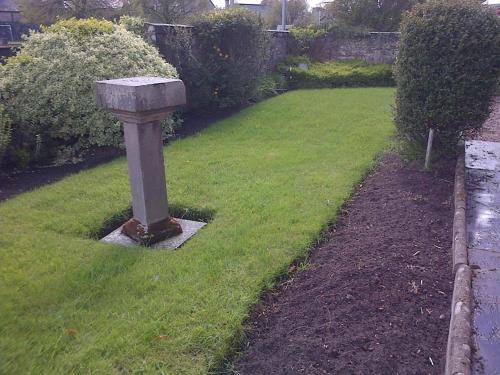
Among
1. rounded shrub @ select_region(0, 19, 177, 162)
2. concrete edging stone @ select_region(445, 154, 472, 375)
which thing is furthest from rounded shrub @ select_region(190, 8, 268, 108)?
concrete edging stone @ select_region(445, 154, 472, 375)

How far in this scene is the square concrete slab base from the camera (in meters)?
4.03

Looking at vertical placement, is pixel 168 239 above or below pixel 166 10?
below

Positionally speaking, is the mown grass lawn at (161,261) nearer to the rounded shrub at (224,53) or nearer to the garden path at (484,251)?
the garden path at (484,251)

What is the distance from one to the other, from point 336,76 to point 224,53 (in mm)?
6167

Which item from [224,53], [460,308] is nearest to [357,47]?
[224,53]

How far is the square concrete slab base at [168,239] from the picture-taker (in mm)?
4027

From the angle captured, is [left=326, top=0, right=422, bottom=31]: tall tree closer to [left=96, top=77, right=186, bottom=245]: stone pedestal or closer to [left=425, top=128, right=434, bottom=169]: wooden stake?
[left=425, top=128, right=434, bottom=169]: wooden stake

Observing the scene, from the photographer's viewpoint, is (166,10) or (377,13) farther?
(166,10)

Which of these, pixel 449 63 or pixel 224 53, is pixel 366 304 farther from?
pixel 224 53

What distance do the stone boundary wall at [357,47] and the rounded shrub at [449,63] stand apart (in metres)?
12.8

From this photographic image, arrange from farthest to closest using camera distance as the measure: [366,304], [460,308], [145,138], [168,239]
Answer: [168,239] < [145,138] < [366,304] < [460,308]

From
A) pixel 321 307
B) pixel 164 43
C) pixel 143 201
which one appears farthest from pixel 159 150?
pixel 164 43

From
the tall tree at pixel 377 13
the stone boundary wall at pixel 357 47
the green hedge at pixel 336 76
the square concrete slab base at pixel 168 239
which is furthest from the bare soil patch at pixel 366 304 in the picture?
the tall tree at pixel 377 13

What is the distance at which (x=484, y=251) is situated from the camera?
3701mm
